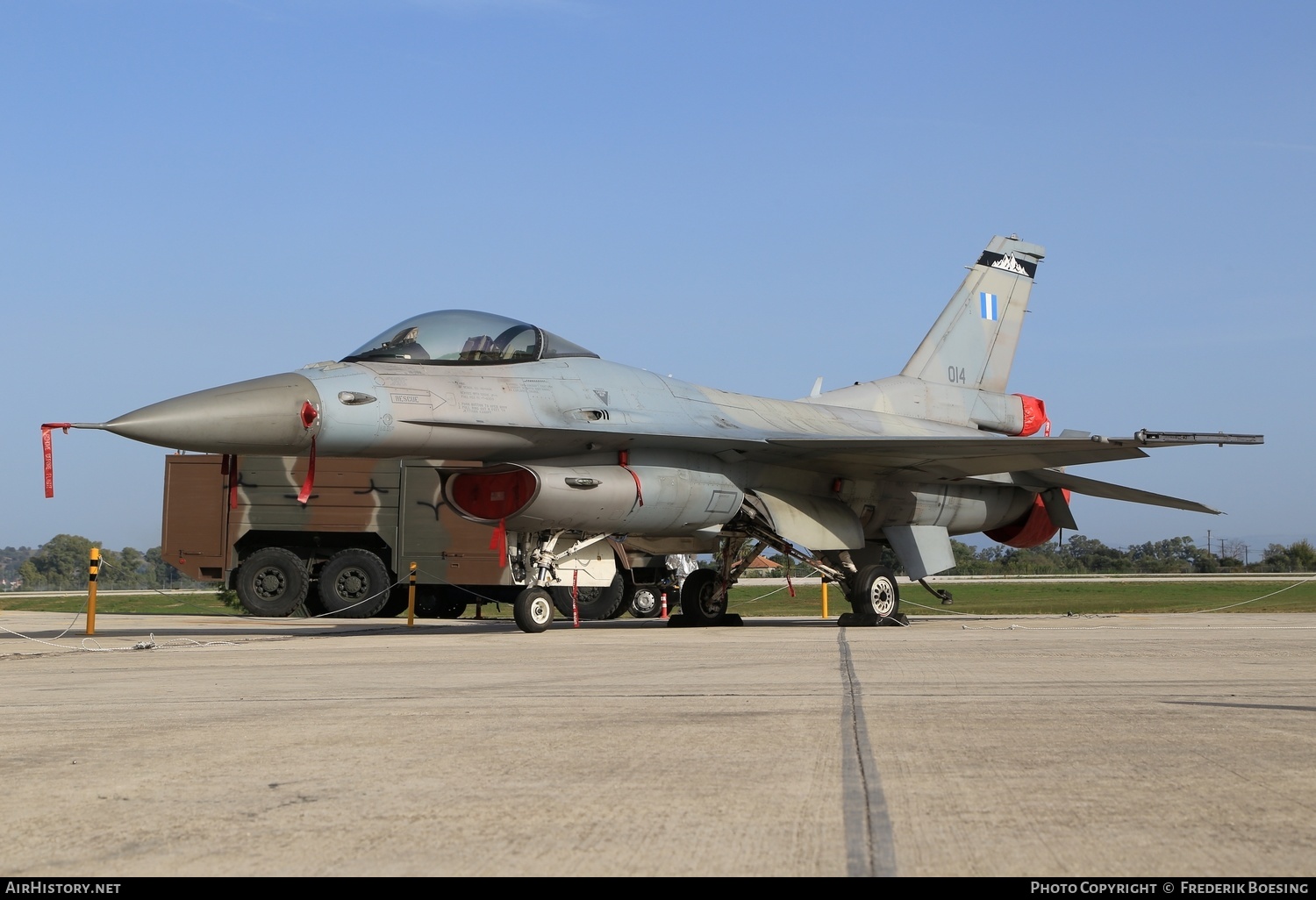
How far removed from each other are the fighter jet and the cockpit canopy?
0.02 m

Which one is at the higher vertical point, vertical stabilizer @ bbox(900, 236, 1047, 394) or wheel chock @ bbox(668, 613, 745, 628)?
vertical stabilizer @ bbox(900, 236, 1047, 394)

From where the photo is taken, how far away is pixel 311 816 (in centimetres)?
330

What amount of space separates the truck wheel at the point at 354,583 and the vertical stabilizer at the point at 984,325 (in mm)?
9474

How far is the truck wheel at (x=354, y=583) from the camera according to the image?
21.0 m

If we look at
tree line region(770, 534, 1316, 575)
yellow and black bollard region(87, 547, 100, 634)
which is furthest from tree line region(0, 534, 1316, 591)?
yellow and black bollard region(87, 547, 100, 634)

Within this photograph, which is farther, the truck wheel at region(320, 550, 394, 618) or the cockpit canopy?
the truck wheel at region(320, 550, 394, 618)

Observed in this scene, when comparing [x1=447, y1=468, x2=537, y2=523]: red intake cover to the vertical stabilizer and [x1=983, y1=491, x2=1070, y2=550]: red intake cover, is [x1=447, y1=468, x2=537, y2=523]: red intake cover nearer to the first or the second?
the vertical stabilizer

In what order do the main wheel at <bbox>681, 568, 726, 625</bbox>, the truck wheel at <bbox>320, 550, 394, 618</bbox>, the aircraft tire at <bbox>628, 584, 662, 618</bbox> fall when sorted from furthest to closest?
the aircraft tire at <bbox>628, 584, 662, 618</bbox>, the truck wheel at <bbox>320, 550, 394, 618</bbox>, the main wheel at <bbox>681, 568, 726, 625</bbox>

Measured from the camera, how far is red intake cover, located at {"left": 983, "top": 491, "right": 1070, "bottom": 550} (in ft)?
59.3

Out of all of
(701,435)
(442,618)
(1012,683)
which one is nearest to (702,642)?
(701,435)

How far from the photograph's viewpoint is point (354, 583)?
2114 cm

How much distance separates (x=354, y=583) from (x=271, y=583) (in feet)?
4.86

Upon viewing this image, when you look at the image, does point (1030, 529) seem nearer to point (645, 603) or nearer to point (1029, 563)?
point (645, 603)
